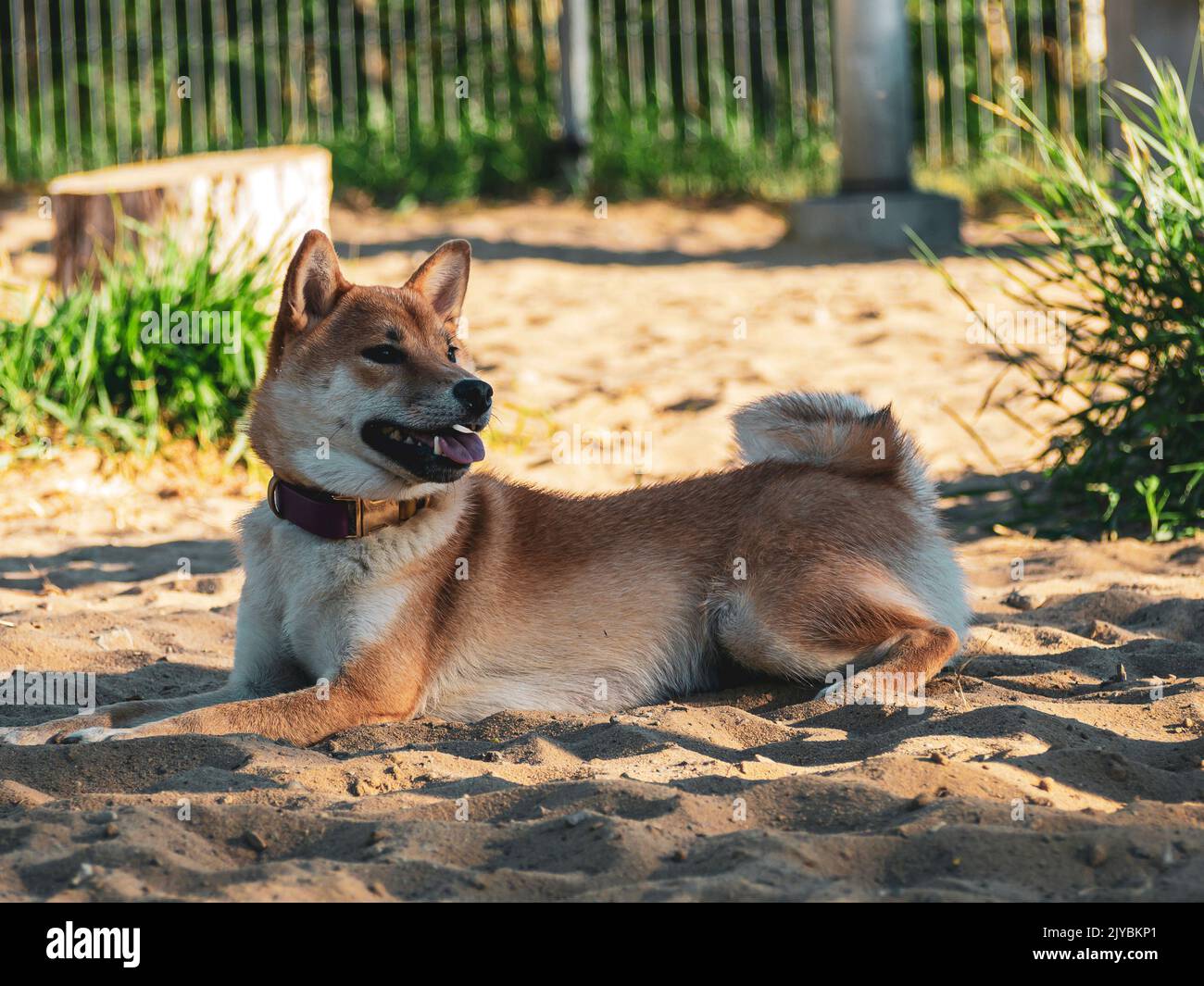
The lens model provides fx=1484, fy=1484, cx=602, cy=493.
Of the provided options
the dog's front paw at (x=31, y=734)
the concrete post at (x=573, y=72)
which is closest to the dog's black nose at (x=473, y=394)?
the dog's front paw at (x=31, y=734)

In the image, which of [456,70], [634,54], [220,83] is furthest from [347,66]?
[634,54]

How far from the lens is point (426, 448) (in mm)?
4020

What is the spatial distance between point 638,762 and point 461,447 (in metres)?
1.03

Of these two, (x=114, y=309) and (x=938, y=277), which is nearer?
(x=114, y=309)

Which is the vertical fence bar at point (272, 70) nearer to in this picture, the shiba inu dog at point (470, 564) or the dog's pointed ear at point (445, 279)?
the dog's pointed ear at point (445, 279)

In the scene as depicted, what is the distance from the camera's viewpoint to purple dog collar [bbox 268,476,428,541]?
402cm

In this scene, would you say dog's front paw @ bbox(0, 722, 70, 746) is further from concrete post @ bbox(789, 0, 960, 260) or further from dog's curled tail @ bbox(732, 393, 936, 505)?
concrete post @ bbox(789, 0, 960, 260)

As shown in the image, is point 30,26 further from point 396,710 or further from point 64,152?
point 396,710

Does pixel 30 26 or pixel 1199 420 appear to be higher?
pixel 30 26

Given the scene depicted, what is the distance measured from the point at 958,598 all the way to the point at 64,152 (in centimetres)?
1171

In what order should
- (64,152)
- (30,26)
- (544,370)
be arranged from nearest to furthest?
(544,370), (64,152), (30,26)

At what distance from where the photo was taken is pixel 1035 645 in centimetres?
446

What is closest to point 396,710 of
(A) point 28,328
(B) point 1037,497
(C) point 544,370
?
(B) point 1037,497
